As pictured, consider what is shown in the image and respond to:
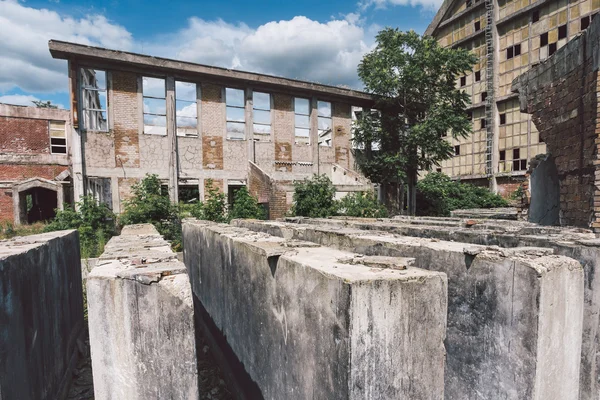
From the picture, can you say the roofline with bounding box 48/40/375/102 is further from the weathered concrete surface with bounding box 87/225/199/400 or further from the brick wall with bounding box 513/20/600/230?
the weathered concrete surface with bounding box 87/225/199/400

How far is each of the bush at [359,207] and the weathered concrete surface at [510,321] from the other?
33.0 feet

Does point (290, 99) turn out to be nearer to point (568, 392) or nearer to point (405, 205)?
point (405, 205)

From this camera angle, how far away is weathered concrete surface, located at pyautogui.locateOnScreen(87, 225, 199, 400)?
1677 mm

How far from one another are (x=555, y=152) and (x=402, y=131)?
11235 mm

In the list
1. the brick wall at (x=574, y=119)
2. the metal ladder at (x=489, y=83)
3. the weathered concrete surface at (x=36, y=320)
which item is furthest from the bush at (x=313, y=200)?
the metal ladder at (x=489, y=83)

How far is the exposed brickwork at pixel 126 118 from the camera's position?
40.4 feet

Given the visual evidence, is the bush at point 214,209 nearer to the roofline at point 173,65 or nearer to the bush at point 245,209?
the bush at point 245,209

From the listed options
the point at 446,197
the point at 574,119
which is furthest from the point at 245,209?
the point at 446,197

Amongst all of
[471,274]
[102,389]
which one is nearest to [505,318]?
[471,274]

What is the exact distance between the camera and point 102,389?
1.70 metres

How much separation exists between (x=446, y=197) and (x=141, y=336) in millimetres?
19242

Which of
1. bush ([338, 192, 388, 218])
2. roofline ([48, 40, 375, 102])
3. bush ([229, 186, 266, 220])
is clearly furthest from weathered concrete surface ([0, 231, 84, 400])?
roofline ([48, 40, 375, 102])

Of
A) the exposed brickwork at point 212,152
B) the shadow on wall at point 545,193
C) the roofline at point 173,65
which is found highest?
the roofline at point 173,65

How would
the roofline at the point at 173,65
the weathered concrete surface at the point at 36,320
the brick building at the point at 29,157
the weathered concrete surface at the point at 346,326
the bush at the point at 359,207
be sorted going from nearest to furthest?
the weathered concrete surface at the point at 346,326, the weathered concrete surface at the point at 36,320, the roofline at the point at 173,65, the bush at the point at 359,207, the brick building at the point at 29,157
